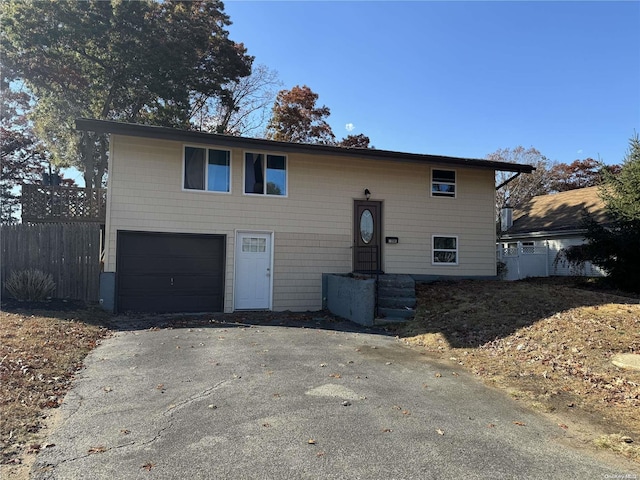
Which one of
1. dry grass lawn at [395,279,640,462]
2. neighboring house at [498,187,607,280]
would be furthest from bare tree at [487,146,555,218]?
dry grass lawn at [395,279,640,462]

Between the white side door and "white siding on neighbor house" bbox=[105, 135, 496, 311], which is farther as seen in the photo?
the white side door

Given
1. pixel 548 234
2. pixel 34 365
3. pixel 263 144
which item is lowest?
pixel 34 365

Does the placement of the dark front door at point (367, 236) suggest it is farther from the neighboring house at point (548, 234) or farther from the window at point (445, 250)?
the neighboring house at point (548, 234)

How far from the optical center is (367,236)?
13031 millimetres

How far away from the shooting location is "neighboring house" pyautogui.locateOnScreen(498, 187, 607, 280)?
18594mm

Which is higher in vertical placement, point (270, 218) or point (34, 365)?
point (270, 218)

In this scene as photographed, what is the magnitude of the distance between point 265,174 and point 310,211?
5.64 feet

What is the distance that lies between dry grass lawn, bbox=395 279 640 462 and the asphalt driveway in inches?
19.2

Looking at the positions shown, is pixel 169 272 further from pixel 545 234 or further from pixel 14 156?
pixel 14 156

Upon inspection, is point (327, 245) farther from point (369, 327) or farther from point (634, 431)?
point (634, 431)

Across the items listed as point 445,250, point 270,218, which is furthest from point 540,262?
point 270,218

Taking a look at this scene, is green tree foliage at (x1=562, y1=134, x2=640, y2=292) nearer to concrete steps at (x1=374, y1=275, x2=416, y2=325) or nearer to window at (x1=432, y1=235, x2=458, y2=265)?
window at (x1=432, y1=235, x2=458, y2=265)

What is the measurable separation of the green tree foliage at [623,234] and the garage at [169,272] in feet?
37.6

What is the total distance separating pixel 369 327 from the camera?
32.3ft
